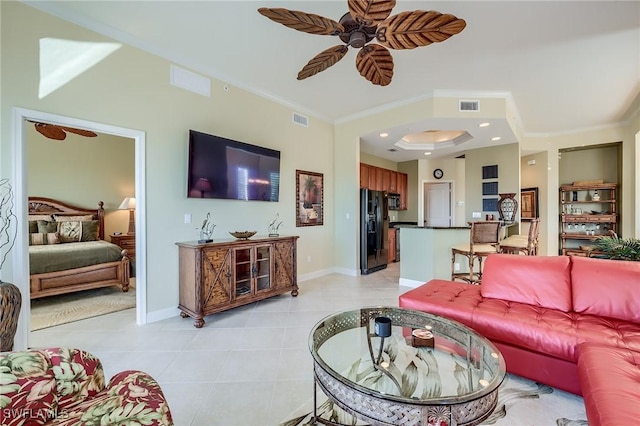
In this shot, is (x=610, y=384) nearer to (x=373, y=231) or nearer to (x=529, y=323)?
(x=529, y=323)

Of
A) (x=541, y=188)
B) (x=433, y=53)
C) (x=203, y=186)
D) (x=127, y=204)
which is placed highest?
(x=433, y=53)

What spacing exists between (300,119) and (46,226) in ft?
15.3

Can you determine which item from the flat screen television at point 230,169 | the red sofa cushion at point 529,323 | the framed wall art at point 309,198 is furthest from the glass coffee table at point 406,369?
the framed wall art at point 309,198

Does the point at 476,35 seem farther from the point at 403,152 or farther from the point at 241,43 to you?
the point at 403,152

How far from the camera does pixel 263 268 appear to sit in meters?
3.62

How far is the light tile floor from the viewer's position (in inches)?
67.4

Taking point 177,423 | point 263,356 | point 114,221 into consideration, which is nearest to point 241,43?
point 263,356

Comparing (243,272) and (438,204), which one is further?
(438,204)

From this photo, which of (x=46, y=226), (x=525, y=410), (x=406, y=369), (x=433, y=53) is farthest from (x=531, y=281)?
(x=46, y=226)

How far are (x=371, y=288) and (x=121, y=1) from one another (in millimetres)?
4488

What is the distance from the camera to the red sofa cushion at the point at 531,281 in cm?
212

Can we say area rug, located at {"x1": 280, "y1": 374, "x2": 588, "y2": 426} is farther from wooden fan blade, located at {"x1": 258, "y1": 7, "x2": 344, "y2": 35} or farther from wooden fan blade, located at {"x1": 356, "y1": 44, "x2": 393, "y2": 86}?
wooden fan blade, located at {"x1": 356, "y1": 44, "x2": 393, "y2": 86}

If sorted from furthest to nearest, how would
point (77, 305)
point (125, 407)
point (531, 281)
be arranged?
point (77, 305)
point (531, 281)
point (125, 407)

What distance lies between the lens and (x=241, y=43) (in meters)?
2.96
